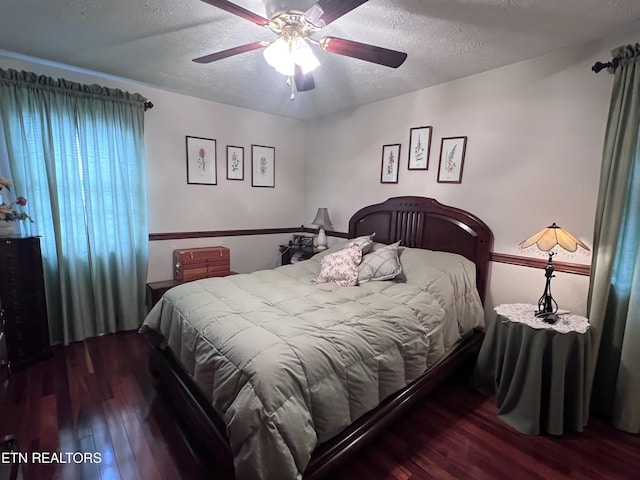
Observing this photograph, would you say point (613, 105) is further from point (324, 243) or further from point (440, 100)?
point (324, 243)

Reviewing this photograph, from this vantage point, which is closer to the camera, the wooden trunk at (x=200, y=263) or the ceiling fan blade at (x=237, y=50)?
the ceiling fan blade at (x=237, y=50)

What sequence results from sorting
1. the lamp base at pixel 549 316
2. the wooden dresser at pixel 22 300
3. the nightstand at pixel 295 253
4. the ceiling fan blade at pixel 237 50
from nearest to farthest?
the ceiling fan blade at pixel 237 50
the lamp base at pixel 549 316
the wooden dresser at pixel 22 300
the nightstand at pixel 295 253

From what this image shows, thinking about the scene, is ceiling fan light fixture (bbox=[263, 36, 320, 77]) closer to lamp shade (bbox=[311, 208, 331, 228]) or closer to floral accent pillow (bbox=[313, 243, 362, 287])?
floral accent pillow (bbox=[313, 243, 362, 287])

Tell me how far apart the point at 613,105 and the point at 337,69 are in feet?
6.25

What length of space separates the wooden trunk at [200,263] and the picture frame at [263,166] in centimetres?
103

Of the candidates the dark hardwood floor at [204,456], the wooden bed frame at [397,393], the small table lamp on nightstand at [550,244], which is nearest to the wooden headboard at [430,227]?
the wooden bed frame at [397,393]

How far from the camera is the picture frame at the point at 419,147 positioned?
2963mm

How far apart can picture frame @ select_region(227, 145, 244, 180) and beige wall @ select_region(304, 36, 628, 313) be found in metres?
1.69

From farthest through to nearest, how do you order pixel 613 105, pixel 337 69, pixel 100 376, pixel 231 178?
pixel 231 178, pixel 337 69, pixel 100 376, pixel 613 105

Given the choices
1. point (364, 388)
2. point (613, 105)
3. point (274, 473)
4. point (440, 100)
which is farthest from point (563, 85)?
point (274, 473)

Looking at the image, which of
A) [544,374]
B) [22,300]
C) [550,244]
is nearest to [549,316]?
[544,374]

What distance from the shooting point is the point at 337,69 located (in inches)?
100

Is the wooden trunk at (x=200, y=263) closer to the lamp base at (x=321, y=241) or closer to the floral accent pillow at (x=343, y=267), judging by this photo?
the lamp base at (x=321, y=241)

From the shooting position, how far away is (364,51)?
1680mm
